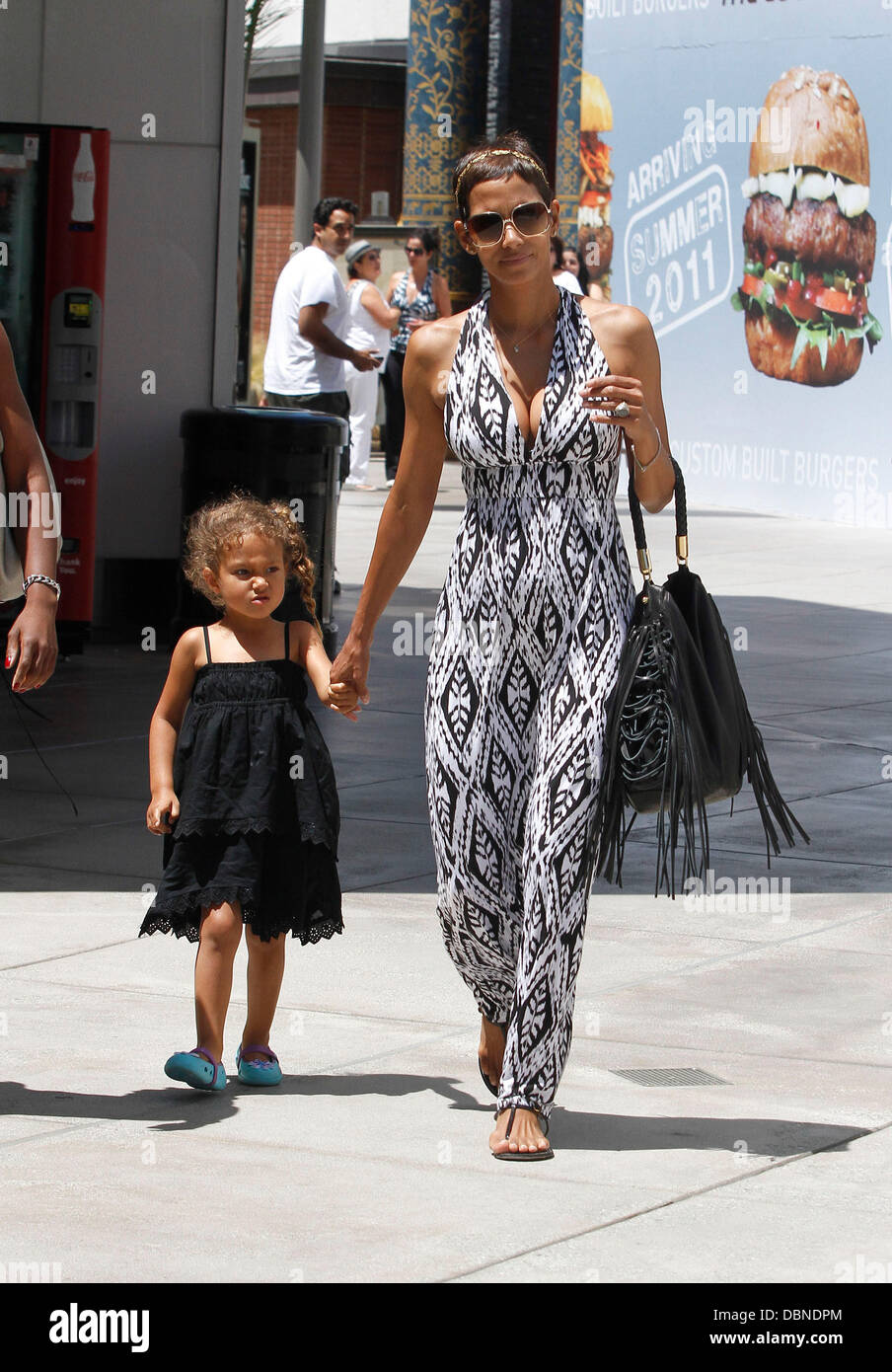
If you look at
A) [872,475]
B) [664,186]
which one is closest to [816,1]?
[664,186]

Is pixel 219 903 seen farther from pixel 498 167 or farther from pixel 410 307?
pixel 410 307

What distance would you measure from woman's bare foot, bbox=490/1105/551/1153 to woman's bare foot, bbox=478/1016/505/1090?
0.26 metres

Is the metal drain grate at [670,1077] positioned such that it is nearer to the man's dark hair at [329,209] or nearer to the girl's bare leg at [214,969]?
the girl's bare leg at [214,969]

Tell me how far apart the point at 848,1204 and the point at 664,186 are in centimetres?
1760

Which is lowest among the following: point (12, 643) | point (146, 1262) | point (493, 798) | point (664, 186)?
point (146, 1262)

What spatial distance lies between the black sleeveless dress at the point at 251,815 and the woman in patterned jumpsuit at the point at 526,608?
391 millimetres

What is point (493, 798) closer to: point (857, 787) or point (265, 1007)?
point (265, 1007)

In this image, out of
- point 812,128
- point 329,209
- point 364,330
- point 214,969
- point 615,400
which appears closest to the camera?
point 615,400

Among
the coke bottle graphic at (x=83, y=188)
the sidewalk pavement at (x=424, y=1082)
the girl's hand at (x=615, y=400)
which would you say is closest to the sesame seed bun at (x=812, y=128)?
the coke bottle graphic at (x=83, y=188)

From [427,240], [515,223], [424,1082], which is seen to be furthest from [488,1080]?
[427,240]

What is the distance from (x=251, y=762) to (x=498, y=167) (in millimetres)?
1324

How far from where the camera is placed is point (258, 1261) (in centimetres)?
373

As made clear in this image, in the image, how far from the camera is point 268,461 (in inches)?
429

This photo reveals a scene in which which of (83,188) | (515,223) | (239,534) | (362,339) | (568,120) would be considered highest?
(568,120)
